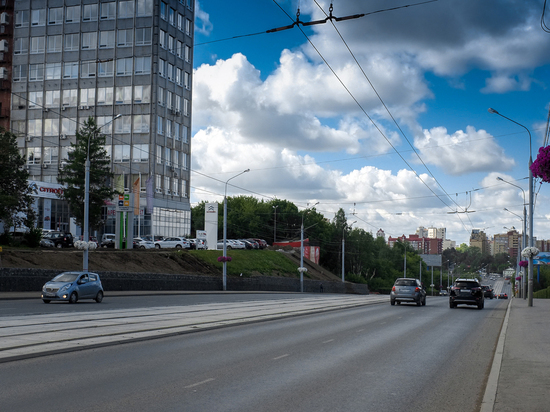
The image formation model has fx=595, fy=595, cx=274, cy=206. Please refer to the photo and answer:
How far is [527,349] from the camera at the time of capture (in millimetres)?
13125

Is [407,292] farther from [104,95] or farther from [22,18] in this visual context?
[22,18]

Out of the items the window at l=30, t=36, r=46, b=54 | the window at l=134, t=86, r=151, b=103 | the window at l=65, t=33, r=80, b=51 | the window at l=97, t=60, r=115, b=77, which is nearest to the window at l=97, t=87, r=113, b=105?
the window at l=97, t=60, r=115, b=77

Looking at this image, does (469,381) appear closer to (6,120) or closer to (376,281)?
(6,120)

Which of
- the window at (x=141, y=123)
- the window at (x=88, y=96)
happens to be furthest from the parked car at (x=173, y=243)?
the window at (x=88, y=96)

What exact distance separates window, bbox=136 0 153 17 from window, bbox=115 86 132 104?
10.6m

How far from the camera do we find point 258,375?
9.45 meters

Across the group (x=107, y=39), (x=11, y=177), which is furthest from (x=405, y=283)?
(x=107, y=39)

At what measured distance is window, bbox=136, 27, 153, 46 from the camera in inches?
3314

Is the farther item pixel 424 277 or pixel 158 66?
pixel 424 277

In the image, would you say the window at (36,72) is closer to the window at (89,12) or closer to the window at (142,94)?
the window at (89,12)

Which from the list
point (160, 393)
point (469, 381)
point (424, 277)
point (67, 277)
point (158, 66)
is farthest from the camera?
point (424, 277)

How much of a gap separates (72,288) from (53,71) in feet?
227

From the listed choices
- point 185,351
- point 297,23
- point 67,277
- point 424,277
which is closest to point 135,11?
point 67,277

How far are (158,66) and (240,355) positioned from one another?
77.4 m
